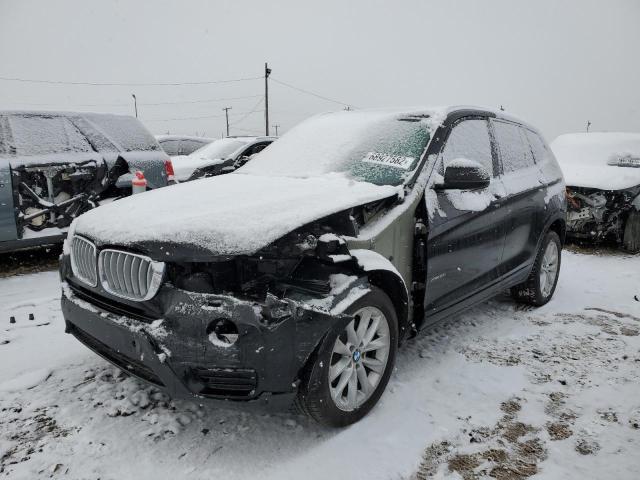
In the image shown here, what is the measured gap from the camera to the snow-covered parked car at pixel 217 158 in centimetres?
940

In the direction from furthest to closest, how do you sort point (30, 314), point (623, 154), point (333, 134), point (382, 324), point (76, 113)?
point (623, 154) → point (76, 113) → point (30, 314) → point (333, 134) → point (382, 324)

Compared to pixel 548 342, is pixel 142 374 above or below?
above

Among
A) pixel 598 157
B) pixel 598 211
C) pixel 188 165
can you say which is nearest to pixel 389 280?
pixel 598 211

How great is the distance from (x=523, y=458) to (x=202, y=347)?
1573 millimetres

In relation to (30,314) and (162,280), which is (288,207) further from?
(30,314)

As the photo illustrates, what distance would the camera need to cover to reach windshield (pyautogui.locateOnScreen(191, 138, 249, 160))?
10158mm

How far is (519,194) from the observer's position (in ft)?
12.0

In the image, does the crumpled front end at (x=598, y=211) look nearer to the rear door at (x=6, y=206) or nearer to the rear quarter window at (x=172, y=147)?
the rear door at (x=6, y=206)

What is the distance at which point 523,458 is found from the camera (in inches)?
87.4

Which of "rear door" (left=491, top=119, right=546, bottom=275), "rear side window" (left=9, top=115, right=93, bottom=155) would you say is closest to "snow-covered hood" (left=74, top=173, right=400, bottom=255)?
"rear door" (left=491, top=119, right=546, bottom=275)

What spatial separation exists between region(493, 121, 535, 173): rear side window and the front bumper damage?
2.25 m

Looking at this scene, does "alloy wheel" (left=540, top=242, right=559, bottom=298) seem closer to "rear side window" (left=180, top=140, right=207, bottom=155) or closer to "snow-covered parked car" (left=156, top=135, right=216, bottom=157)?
"snow-covered parked car" (left=156, top=135, right=216, bottom=157)

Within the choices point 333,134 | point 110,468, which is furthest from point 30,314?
point 333,134

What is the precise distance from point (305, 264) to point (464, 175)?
117cm
